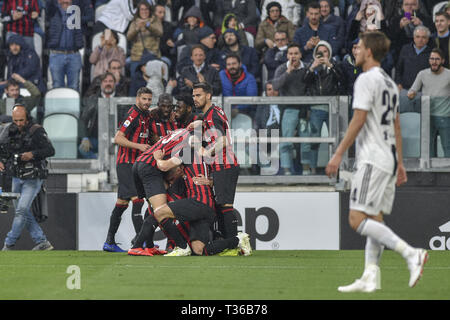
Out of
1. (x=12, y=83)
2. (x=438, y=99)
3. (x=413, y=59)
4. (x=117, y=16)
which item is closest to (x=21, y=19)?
(x=117, y=16)

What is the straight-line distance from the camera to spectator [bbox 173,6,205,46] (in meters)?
15.0

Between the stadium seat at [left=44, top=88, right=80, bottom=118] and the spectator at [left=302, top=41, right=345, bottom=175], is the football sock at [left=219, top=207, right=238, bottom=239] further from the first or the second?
the stadium seat at [left=44, top=88, right=80, bottom=118]

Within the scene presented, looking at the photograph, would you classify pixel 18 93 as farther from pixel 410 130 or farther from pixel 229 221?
pixel 410 130

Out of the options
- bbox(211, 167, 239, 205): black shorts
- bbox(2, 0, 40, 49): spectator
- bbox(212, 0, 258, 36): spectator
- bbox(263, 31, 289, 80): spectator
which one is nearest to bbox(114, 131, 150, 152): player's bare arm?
bbox(211, 167, 239, 205): black shorts

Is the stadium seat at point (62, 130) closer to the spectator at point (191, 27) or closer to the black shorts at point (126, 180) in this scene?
the black shorts at point (126, 180)

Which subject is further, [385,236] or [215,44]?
[215,44]

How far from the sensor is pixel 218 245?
1052 cm

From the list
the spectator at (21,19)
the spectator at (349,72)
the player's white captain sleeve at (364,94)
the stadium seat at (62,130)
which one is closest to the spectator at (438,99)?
the spectator at (349,72)

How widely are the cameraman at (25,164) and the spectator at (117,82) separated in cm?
154

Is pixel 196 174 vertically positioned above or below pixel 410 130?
below

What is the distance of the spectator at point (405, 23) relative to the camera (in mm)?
14273

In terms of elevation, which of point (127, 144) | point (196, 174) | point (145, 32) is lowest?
point (196, 174)

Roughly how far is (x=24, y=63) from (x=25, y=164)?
3.05 meters
